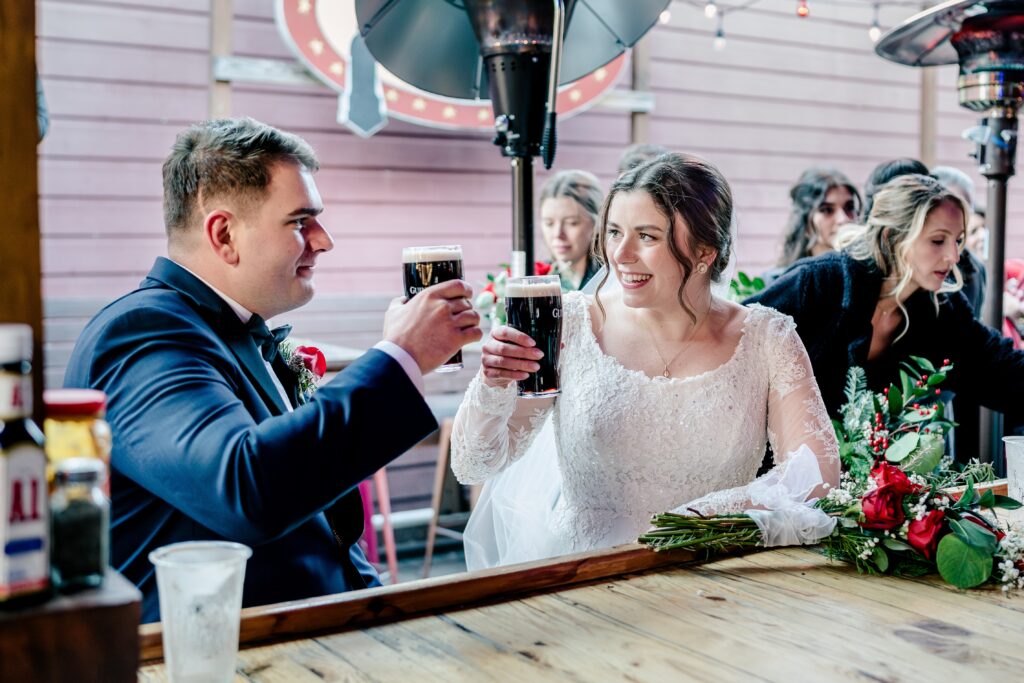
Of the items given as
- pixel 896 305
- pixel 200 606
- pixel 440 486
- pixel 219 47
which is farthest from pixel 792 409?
pixel 219 47

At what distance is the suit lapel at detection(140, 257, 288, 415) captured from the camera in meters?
1.67

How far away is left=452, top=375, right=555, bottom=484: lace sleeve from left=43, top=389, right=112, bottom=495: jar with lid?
1285 mm

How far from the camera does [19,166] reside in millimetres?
811

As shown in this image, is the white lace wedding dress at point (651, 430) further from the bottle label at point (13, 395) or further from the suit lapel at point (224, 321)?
the bottle label at point (13, 395)

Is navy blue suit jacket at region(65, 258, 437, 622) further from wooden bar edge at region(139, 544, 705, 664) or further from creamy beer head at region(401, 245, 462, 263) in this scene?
creamy beer head at region(401, 245, 462, 263)

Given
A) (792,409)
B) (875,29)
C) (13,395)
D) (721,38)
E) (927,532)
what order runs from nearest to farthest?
1. (13,395)
2. (927,532)
3. (792,409)
4. (721,38)
5. (875,29)

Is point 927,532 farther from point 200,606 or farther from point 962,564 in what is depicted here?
point 200,606

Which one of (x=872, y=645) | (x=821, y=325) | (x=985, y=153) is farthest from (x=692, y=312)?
(x=985, y=153)

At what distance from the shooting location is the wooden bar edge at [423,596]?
4.08 ft

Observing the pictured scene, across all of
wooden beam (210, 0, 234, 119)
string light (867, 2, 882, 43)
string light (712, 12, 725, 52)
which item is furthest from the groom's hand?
string light (867, 2, 882, 43)

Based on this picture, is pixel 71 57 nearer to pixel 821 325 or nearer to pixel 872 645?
pixel 821 325

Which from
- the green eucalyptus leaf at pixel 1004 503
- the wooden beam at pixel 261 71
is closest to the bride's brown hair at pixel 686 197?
the green eucalyptus leaf at pixel 1004 503

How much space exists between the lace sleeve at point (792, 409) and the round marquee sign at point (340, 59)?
2542 mm

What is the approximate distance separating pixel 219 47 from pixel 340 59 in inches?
21.8
